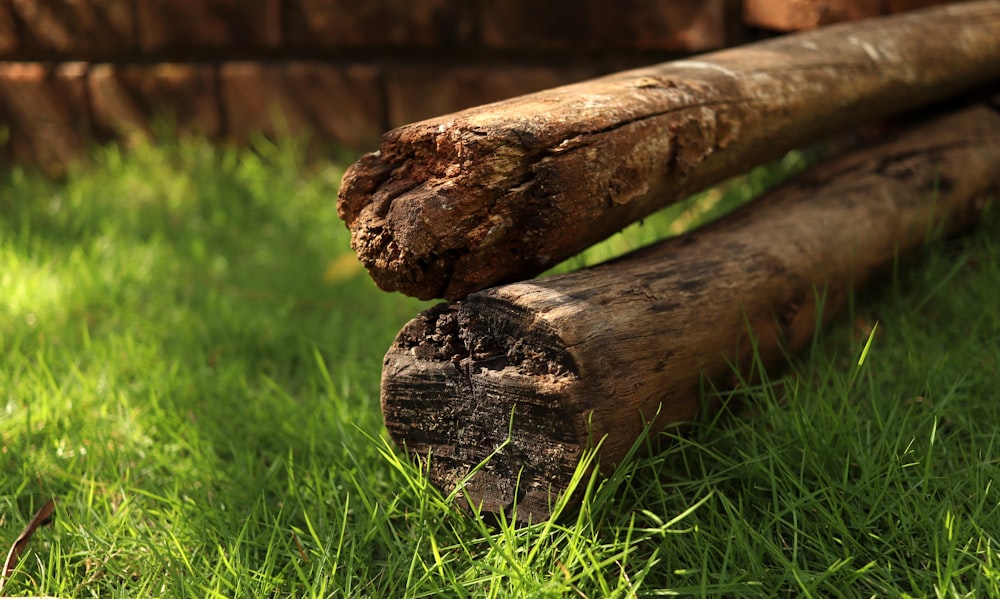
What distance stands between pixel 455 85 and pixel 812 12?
1337 mm

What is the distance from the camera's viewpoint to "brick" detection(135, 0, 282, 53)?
3547 mm

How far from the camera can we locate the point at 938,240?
2.29 meters

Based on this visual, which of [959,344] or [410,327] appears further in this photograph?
[959,344]

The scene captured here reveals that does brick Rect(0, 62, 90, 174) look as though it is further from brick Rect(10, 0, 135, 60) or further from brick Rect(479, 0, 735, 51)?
brick Rect(479, 0, 735, 51)

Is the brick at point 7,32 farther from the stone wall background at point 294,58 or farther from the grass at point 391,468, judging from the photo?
the grass at point 391,468

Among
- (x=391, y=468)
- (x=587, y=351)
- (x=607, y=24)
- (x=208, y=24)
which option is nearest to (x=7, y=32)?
(x=208, y=24)

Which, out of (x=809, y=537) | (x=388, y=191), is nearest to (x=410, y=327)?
(x=388, y=191)

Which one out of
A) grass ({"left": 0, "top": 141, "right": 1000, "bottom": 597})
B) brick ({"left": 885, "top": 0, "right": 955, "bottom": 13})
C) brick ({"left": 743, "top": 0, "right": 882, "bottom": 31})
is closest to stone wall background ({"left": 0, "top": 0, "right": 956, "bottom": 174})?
brick ({"left": 743, "top": 0, "right": 882, "bottom": 31})

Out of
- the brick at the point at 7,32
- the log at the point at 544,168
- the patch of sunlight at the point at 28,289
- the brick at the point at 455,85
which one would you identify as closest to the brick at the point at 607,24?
the brick at the point at 455,85

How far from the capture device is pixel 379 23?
343cm

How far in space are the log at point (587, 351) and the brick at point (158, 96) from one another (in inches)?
99.3

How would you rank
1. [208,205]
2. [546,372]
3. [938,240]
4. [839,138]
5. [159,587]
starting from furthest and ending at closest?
[208,205]
[839,138]
[938,240]
[159,587]
[546,372]

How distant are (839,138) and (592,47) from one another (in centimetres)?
92

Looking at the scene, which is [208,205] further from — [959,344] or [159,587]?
[959,344]
